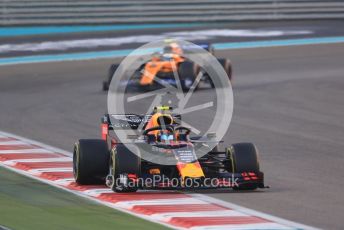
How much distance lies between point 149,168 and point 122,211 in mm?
1512

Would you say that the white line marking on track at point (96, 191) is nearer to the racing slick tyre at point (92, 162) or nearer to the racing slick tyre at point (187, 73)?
the racing slick tyre at point (92, 162)

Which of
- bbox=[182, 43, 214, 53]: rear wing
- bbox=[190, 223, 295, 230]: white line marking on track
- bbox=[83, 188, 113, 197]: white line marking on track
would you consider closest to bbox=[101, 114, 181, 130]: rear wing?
bbox=[83, 188, 113, 197]: white line marking on track

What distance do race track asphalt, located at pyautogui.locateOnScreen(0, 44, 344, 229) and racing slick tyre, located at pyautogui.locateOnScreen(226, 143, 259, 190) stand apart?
25 centimetres

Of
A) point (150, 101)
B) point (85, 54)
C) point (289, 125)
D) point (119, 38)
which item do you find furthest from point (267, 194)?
point (119, 38)

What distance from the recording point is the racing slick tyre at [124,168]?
12523mm

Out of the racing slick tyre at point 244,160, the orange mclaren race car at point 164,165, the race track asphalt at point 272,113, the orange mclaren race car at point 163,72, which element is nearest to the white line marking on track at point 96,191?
the orange mclaren race car at point 164,165

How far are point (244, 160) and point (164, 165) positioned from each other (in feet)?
3.14

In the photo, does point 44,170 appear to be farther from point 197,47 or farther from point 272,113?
Result: point 197,47

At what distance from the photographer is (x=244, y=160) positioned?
508 inches

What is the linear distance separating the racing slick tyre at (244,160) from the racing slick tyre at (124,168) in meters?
1.19

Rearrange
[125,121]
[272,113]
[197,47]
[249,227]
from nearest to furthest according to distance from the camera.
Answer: [249,227]
[125,121]
[272,113]
[197,47]

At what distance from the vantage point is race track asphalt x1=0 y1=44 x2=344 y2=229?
41.3 feet

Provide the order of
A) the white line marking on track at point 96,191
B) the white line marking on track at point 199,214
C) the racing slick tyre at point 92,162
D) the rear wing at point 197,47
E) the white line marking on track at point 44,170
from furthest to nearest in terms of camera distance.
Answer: the rear wing at point 197,47 < the white line marking on track at point 44,170 < the racing slick tyre at point 92,162 < the white line marking on track at point 96,191 < the white line marking on track at point 199,214

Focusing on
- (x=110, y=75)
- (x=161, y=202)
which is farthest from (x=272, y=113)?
(x=161, y=202)
